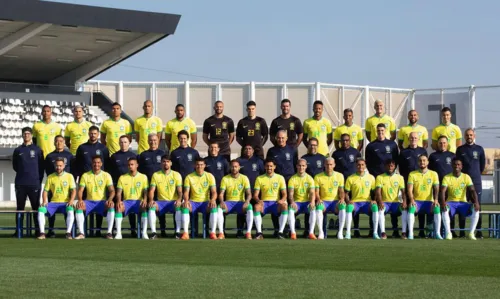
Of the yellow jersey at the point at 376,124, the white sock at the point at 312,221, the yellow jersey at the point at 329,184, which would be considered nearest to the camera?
the white sock at the point at 312,221

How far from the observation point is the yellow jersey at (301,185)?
16125 mm

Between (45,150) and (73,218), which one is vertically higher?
(45,150)

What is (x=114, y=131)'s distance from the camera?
56.1ft

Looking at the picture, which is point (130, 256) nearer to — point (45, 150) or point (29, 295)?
point (29, 295)

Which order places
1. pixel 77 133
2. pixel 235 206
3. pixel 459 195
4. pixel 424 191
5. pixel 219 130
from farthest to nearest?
pixel 77 133 < pixel 219 130 < pixel 459 195 < pixel 424 191 < pixel 235 206

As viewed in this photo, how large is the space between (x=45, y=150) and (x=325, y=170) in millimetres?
4764

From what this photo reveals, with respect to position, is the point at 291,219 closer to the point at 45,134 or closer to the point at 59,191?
the point at 59,191

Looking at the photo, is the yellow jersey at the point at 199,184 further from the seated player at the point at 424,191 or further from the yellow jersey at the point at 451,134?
the yellow jersey at the point at 451,134

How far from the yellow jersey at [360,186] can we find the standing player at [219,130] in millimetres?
2074

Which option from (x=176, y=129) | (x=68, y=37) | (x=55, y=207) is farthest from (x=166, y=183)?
(x=68, y=37)

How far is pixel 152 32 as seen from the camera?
35.0 metres

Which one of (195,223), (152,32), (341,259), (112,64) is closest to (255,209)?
(195,223)

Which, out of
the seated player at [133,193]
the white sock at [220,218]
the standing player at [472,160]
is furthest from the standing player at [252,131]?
the standing player at [472,160]

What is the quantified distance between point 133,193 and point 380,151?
4019 mm
